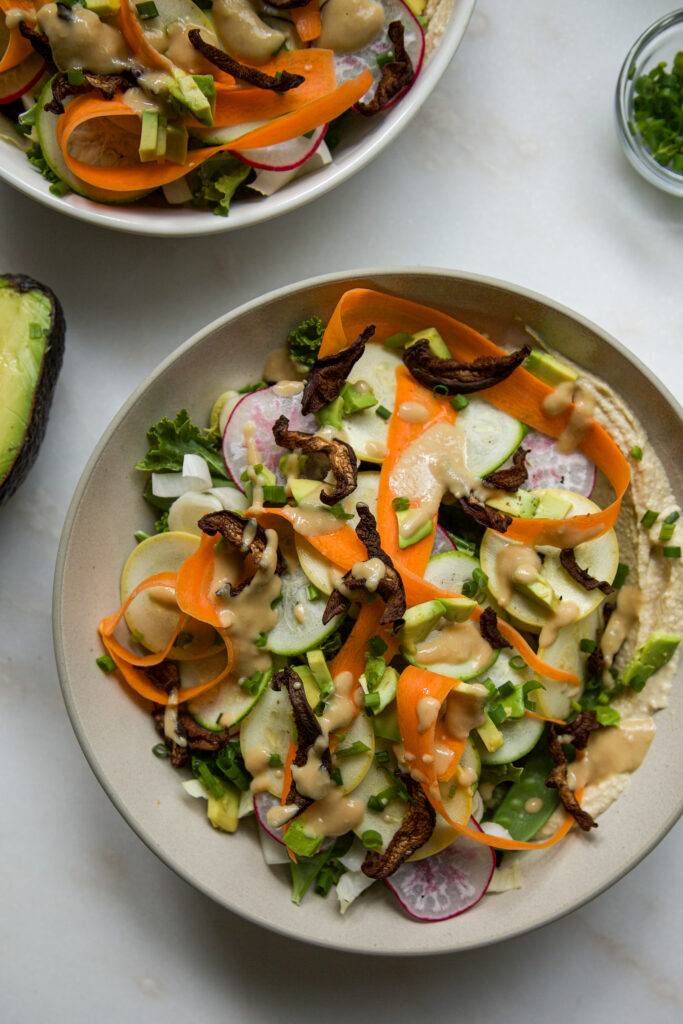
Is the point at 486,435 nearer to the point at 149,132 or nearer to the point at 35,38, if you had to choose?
the point at 149,132

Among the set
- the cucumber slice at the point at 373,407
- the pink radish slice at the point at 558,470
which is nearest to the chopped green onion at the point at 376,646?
the cucumber slice at the point at 373,407

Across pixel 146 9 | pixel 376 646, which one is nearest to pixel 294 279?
pixel 146 9

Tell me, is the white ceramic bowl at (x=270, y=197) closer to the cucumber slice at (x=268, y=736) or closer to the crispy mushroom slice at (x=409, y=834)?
the cucumber slice at (x=268, y=736)

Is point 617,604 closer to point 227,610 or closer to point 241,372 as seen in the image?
point 227,610

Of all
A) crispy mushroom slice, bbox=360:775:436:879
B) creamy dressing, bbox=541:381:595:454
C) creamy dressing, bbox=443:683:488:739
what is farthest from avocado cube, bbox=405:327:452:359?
crispy mushroom slice, bbox=360:775:436:879

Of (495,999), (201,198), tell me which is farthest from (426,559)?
(495,999)
